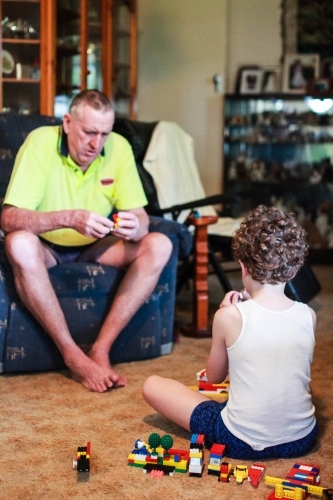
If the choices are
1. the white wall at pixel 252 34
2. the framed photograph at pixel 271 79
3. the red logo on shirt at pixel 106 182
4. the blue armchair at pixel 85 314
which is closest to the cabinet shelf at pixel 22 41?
the blue armchair at pixel 85 314

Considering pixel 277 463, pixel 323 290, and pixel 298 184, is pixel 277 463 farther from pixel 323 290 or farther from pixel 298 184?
pixel 298 184

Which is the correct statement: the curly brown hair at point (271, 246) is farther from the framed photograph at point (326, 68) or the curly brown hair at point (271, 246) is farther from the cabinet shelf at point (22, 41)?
the framed photograph at point (326, 68)

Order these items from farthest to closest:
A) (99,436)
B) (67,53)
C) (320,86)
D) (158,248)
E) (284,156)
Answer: (284,156)
(320,86)
(67,53)
(158,248)
(99,436)

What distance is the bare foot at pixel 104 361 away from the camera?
2.48m

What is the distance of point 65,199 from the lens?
8.99 feet

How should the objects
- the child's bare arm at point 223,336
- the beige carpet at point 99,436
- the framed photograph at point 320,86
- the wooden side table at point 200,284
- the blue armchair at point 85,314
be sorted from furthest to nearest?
the framed photograph at point 320,86 → the wooden side table at point 200,284 → the blue armchair at point 85,314 → the child's bare arm at point 223,336 → the beige carpet at point 99,436

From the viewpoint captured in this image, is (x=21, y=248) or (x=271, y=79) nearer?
(x=21, y=248)

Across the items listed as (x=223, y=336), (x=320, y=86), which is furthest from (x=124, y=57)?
(x=223, y=336)

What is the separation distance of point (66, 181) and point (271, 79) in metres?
3.20

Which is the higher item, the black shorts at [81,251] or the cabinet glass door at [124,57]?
the cabinet glass door at [124,57]

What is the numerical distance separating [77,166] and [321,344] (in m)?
1.31

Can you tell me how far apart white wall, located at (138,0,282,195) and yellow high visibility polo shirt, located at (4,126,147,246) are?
9.06 ft

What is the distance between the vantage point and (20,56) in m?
4.11

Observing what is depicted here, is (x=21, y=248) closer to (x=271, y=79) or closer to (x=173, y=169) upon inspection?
(x=173, y=169)
